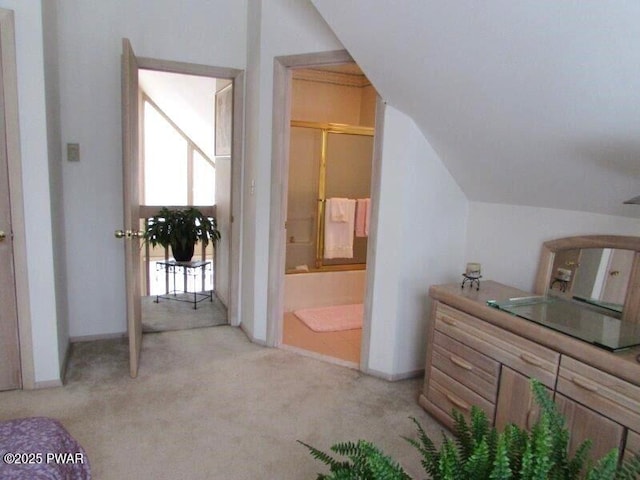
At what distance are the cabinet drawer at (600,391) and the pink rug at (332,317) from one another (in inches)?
82.6

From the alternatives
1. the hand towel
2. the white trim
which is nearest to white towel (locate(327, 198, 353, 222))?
the hand towel

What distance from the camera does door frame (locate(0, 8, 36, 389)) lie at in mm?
2271

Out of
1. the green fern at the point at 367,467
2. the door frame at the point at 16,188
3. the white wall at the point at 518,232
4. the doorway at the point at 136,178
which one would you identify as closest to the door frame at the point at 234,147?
Result: the doorway at the point at 136,178

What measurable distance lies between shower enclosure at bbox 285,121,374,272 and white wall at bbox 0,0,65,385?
2.21 metres

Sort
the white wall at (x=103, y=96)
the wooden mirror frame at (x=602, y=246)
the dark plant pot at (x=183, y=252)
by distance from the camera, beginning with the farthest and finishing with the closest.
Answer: the dark plant pot at (x=183, y=252), the white wall at (x=103, y=96), the wooden mirror frame at (x=602, y=246)

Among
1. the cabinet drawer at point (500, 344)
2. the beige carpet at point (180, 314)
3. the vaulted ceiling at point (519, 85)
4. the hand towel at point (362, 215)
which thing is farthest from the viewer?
the hand towel at point (362, 215)

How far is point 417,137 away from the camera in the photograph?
2625 mm

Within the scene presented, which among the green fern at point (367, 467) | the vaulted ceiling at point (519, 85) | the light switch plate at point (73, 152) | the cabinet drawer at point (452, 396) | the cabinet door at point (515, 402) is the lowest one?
the cabinet drawer at point (452, 396)

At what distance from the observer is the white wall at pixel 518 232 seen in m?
2.18

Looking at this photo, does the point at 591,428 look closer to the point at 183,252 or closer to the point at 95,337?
the point at 95,337

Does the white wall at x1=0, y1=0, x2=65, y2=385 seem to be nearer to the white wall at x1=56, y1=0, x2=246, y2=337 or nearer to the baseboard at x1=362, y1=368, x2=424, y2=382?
the white wall at x1=56, y1=0, x2=246, y2=337

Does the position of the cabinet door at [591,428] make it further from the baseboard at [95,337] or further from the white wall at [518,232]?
the baseboard at [95,337]

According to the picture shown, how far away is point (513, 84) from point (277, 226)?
5.94 ft

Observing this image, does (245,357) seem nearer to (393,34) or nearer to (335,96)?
(393,34)
